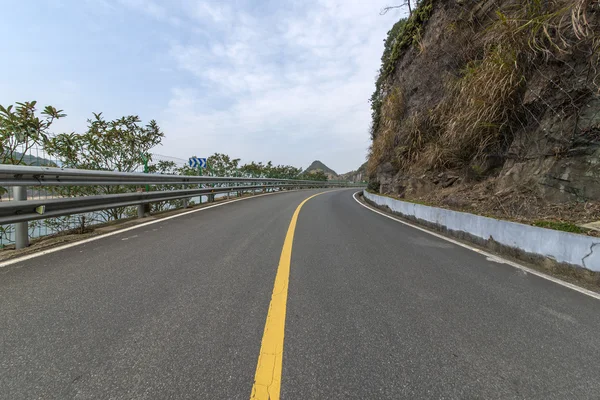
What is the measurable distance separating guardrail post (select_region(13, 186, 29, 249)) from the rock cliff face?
27.4 feet

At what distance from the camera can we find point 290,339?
194 centimetres

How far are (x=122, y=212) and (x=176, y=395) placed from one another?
8.70 m

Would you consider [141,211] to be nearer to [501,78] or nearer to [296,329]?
[296,329]

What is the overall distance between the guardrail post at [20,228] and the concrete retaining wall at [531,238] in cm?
725

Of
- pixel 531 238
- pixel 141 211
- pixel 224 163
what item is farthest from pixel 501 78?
pixel 224 163

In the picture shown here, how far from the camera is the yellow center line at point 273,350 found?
148cm

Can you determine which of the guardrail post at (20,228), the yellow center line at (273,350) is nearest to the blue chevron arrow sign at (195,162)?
the guardrail post at (20,228)

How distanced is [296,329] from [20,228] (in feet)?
14.2

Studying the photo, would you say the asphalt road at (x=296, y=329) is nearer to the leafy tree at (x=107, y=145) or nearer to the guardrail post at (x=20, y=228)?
the guardrail post at (x=20, y=228)

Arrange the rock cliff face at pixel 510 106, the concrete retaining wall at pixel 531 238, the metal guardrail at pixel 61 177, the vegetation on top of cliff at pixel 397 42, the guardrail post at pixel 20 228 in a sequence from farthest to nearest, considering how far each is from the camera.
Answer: the vegetation on top of cliff at pixel 397 42, the rock cliff face at pixel 510 106, the guardrail post at pixel 20 228, the metal guardrail at pixel 61 177, the concrete retaining wall at pixel 531 238

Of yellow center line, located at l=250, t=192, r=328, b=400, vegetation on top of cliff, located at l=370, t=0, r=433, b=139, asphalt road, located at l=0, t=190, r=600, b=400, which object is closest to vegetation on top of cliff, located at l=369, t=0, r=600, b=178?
vegetation on top of cliff, located at l=370, t=0, r=433, b=139

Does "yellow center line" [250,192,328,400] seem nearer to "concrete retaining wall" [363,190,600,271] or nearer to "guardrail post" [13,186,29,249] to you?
"concrete retaining wall" [363,190,600,271]

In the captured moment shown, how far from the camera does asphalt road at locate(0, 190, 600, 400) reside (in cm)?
154

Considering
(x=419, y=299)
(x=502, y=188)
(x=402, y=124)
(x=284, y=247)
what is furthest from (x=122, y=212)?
(x=402, y=124)
